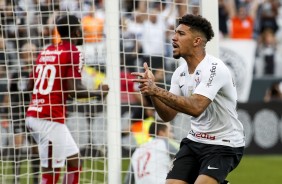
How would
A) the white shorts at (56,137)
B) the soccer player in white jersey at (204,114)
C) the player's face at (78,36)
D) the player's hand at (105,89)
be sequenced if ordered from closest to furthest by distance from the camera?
1. the soccer player in white jersey at (204,114)
2. the player's hand at (105,89)
3. the player's face at (78,36)
4. the white shorts at (56,137)

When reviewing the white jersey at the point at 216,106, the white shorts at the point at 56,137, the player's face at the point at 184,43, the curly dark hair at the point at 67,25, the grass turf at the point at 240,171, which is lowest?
the grass turf at the point at 240,171

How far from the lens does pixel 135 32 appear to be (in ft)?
41.6

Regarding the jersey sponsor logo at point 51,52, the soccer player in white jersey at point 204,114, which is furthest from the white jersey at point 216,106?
the jersey sponsor logo at point 51,52

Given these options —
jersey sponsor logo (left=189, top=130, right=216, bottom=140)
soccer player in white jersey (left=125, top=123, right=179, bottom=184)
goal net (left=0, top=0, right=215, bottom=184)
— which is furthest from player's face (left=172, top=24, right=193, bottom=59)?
soccer player in white jersey (left=125, top=123, right=179, bottom=184)

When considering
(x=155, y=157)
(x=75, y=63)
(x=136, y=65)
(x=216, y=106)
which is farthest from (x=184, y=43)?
(x=136, y=65)

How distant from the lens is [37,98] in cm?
Result: 1052

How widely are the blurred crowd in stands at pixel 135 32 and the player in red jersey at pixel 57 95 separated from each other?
417mm

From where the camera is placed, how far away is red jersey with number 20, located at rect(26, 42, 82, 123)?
10.3m

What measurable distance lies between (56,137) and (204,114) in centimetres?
267

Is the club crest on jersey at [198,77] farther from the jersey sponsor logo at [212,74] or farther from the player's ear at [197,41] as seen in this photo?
the player's ear at [197,41]

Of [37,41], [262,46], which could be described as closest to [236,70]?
[262,46]

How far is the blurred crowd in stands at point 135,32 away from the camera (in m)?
11.2

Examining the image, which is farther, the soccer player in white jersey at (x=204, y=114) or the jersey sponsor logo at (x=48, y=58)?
the jersey sponsor logo at (x=48, y=58)

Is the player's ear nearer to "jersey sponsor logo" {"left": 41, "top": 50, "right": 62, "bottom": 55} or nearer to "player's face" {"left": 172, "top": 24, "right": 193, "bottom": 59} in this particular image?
"player's face" {"left": 172, "top": 24, "right": 193, "bottom": 59}
